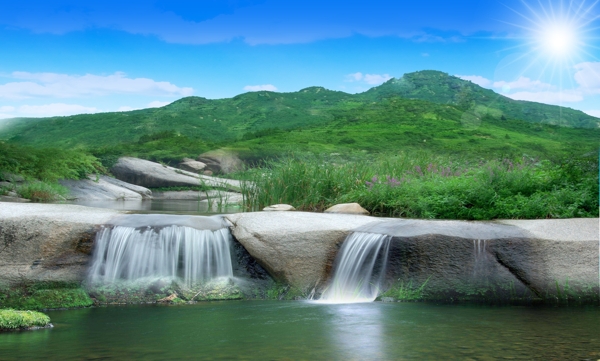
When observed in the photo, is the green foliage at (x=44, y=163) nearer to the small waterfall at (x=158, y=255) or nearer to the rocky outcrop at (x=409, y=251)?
the rocky outcrop at (x=409, y=251)

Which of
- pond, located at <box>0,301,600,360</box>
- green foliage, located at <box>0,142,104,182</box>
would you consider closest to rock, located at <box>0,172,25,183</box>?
green foliage, located at <box>0,142,104,182</box>

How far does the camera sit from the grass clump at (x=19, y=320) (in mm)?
6570

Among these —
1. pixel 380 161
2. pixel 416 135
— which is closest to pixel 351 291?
pixel 380 161

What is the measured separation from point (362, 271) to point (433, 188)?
3.55 m

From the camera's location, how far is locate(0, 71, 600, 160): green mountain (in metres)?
46.1

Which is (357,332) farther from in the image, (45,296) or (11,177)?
(11,177)

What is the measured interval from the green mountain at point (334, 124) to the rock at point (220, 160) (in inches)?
65.1

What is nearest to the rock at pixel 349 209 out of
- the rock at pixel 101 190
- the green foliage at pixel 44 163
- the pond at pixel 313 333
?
the pond at pixel 313 333

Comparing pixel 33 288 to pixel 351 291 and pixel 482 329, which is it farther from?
pixel 482 329

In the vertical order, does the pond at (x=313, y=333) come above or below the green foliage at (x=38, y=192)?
below

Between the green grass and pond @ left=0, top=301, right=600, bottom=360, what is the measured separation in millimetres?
2900

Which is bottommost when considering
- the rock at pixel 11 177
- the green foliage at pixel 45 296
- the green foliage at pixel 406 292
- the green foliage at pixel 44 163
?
the green foliage at pixel 45 296

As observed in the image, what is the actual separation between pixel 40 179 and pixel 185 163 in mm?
13797

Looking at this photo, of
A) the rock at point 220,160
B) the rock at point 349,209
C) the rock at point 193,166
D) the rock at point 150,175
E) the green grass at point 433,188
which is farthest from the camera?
the rock at point 220,160
